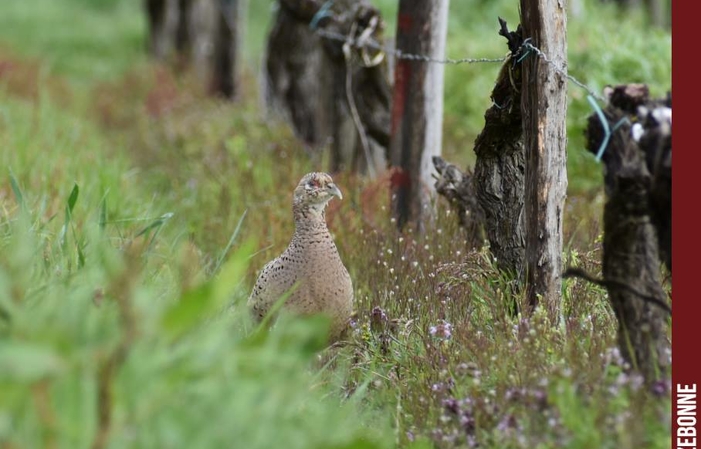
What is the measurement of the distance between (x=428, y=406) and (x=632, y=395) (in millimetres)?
770

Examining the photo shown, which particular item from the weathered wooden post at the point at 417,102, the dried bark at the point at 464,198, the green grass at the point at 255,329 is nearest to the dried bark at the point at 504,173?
the green grass at the point at 255,329

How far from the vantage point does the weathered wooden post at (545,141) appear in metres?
A: 4.73

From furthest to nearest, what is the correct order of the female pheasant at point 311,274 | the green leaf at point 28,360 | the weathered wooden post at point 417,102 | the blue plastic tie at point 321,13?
the blue plastic tie at point 321,13 < the weathered wooden post at point 417,102 < the female pheasant at point 311,274 < the green leaf at point 28,360

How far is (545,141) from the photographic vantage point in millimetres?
4750

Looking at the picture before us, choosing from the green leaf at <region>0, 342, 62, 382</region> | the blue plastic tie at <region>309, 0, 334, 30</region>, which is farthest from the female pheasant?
the blue plastic tie at <region>309, 0, 334, 30</region>

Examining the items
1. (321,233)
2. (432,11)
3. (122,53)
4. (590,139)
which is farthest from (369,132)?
(122,53)

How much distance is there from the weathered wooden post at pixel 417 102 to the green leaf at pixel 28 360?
4.46m

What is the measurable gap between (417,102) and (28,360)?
190 inches

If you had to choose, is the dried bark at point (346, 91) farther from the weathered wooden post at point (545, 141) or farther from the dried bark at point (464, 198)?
the weathered wooden post at point (545, 141)

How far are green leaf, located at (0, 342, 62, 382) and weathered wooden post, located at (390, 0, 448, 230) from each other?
4.46 m
